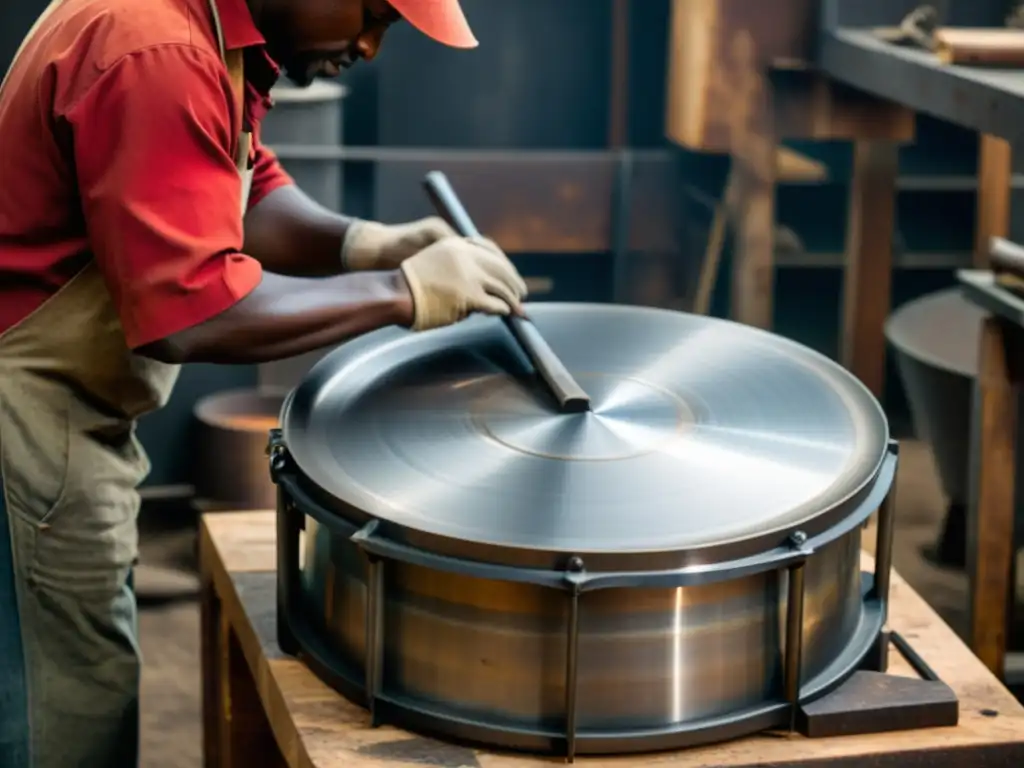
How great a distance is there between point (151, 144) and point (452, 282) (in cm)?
45

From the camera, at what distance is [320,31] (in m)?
2.18

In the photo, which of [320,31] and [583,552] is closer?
[583,552]

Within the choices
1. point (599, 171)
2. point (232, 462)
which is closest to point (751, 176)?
point (599, 171)

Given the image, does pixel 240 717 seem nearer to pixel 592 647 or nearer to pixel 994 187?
pixel 592 647

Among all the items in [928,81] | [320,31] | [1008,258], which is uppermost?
[320,31]

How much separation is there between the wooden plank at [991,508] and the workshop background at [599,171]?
167cm

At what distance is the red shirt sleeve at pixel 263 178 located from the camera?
2.72 m

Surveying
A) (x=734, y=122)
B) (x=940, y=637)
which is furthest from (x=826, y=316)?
(x=940, y=637)

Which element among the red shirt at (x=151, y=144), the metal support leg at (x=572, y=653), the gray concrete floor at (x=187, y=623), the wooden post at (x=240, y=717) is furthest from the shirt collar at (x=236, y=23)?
the gray concrete floor at (x=187, y=623)

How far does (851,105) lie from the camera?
4.42m

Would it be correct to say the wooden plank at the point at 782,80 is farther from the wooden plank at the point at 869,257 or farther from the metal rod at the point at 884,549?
the metal rod at the point at 884,549

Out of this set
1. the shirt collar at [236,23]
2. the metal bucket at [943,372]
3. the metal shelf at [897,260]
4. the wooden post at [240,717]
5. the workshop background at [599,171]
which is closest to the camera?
the shirt collar at [236,23]

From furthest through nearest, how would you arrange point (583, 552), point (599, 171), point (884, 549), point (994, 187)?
point (599, 171), point (994, 187), point (884, 549), point (583, 552)

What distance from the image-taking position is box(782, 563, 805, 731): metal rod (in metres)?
2.00
